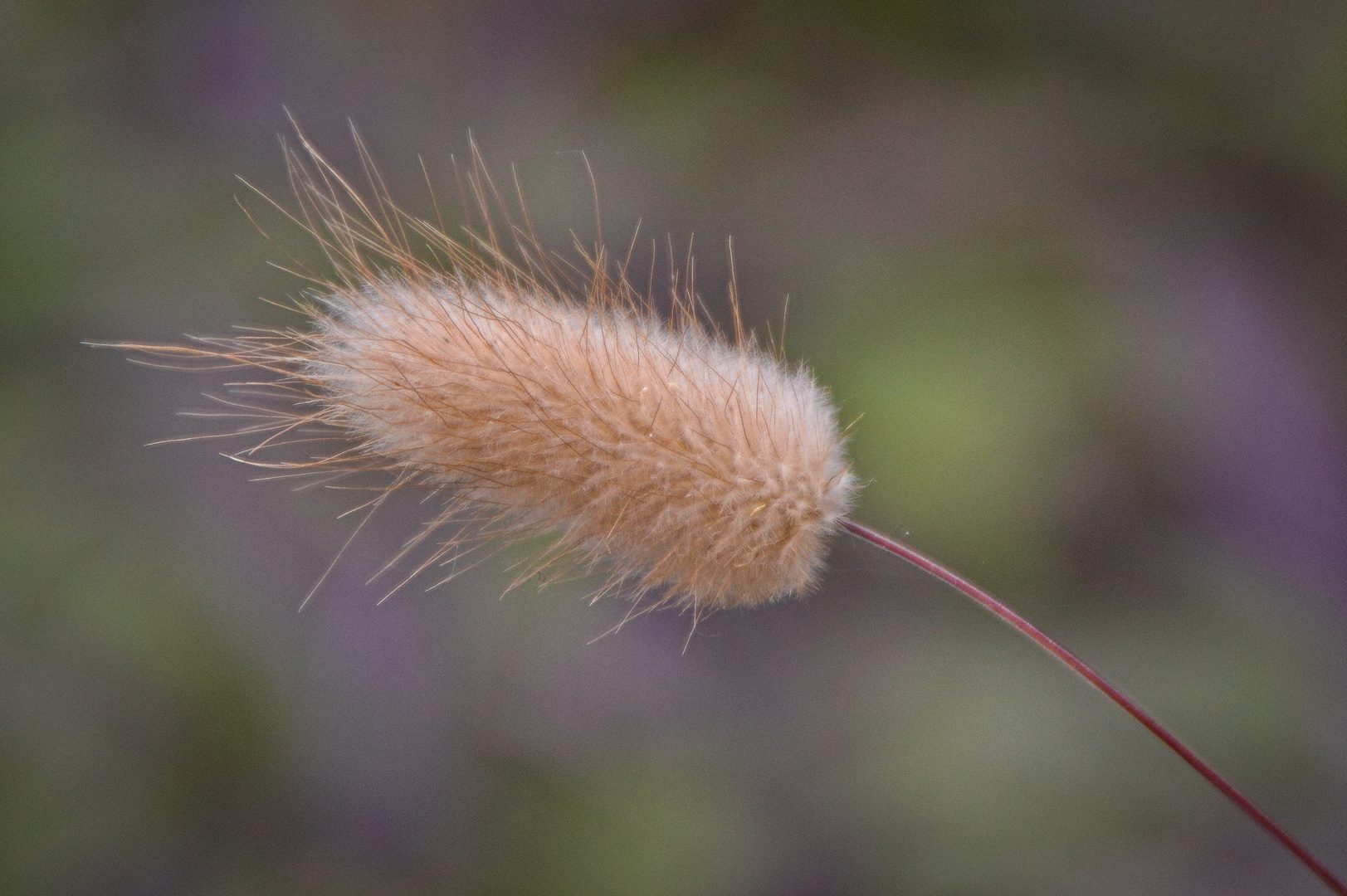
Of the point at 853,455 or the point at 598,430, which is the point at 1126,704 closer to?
the point at 598,430

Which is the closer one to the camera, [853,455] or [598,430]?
[598,430]

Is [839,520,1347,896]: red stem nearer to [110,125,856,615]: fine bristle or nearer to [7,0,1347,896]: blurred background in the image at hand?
[110,125,856,615]: fine bristle

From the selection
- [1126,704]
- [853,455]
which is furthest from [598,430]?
[853,455]

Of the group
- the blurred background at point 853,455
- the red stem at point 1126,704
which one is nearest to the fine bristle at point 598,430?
the red stem at point 1126,704

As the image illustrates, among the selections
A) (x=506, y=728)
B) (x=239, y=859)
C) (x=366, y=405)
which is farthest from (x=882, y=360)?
(x=239, y=859)

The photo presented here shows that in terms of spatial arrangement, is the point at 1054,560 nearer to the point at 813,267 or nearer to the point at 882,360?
the point at 882,360

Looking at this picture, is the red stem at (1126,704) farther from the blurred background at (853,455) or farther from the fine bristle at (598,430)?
the blurred background at (853,455)
